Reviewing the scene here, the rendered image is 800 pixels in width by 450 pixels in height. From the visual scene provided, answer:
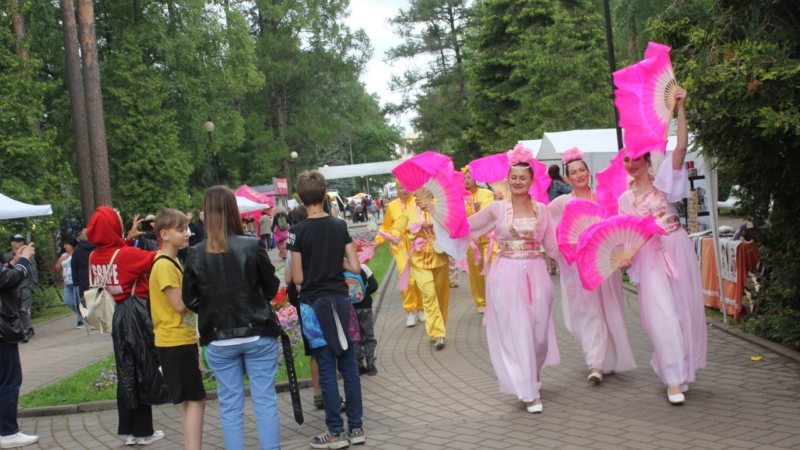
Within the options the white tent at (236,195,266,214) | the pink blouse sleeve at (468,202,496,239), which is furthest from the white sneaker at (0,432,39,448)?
the white tent at (236,195,266,214)

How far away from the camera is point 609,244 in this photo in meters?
6.28

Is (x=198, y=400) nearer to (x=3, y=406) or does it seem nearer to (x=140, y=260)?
(x=140, y=260)

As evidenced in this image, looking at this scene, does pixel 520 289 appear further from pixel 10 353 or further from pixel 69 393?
pixel 69 393

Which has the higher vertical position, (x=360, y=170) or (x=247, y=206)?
(x=360, y=170)

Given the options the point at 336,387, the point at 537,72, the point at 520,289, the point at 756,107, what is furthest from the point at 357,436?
the point at 537,72

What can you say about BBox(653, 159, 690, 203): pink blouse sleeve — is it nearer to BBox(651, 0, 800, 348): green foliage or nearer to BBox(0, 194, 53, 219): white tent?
BBox(651, 0, 800, 348): green foliage

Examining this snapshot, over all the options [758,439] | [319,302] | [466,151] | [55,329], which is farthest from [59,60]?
[758,439]

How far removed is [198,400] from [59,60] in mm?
26405

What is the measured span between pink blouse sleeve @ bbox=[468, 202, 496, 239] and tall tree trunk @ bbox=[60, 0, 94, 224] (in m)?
13.3

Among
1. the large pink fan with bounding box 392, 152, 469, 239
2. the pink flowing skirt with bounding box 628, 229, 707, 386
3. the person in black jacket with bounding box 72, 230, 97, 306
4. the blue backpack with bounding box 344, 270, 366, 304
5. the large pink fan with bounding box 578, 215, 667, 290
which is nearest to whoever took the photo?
the pink flowing skirt with bounding box 628, 229, 707, 386

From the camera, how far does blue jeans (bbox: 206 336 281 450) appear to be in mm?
5133

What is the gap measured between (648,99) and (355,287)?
3.14 m

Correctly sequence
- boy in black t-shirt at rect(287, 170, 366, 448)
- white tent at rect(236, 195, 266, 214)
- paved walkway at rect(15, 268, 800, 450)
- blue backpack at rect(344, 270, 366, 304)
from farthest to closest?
white tent at rect(236, 195, 266, 214), blue backpack at rect(344, 270, 366, 304), boy in black t-shirt at rect(287, 170, 366, 448), paved walkway at rect(15, 268, 800, 450)

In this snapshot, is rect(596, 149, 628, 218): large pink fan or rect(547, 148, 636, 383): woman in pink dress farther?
rect(596, 149, 628, 218): large pink fan
